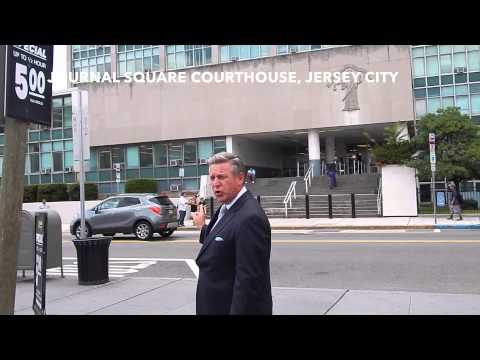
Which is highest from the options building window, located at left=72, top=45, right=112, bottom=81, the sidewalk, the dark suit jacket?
building window, located at left=72, top=45, right=112, bottom=81

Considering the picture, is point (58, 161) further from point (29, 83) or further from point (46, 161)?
point (29, 83)

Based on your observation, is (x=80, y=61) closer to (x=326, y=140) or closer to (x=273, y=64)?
(x=273, y=64)

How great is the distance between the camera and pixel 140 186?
115 feet

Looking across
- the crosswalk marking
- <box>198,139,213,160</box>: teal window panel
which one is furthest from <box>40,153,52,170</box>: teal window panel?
the crosswalk marking

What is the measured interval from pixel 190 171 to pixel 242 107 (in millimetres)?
6245

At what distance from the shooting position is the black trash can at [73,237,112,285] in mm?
9188

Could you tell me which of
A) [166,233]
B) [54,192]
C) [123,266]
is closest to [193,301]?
[123,266]

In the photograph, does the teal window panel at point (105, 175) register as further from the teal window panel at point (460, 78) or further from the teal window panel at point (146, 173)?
the teal window panel at point (460, 78)

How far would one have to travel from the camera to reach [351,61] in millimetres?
34438

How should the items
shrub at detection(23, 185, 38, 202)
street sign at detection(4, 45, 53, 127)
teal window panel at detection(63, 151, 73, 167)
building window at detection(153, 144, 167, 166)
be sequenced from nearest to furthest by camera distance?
1. street sign at detection(4, 45, 53, 127)
2. shrub at detection(23, 185, 38, 202)
3. building window at detection(153, 144, 167, 166)
4. teal window panel at detection(63, 151, 73, 167)

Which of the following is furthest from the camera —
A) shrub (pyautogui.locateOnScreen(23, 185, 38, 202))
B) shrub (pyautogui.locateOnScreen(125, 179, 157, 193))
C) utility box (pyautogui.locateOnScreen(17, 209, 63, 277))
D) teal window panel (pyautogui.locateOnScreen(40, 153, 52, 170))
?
teal window panel (pyautogui.locateOnScreen(40, 153, 52, 170))

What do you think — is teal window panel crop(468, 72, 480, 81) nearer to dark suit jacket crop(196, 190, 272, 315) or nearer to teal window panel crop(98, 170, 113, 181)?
teal window panel crop(98, 170, 113, 181)
